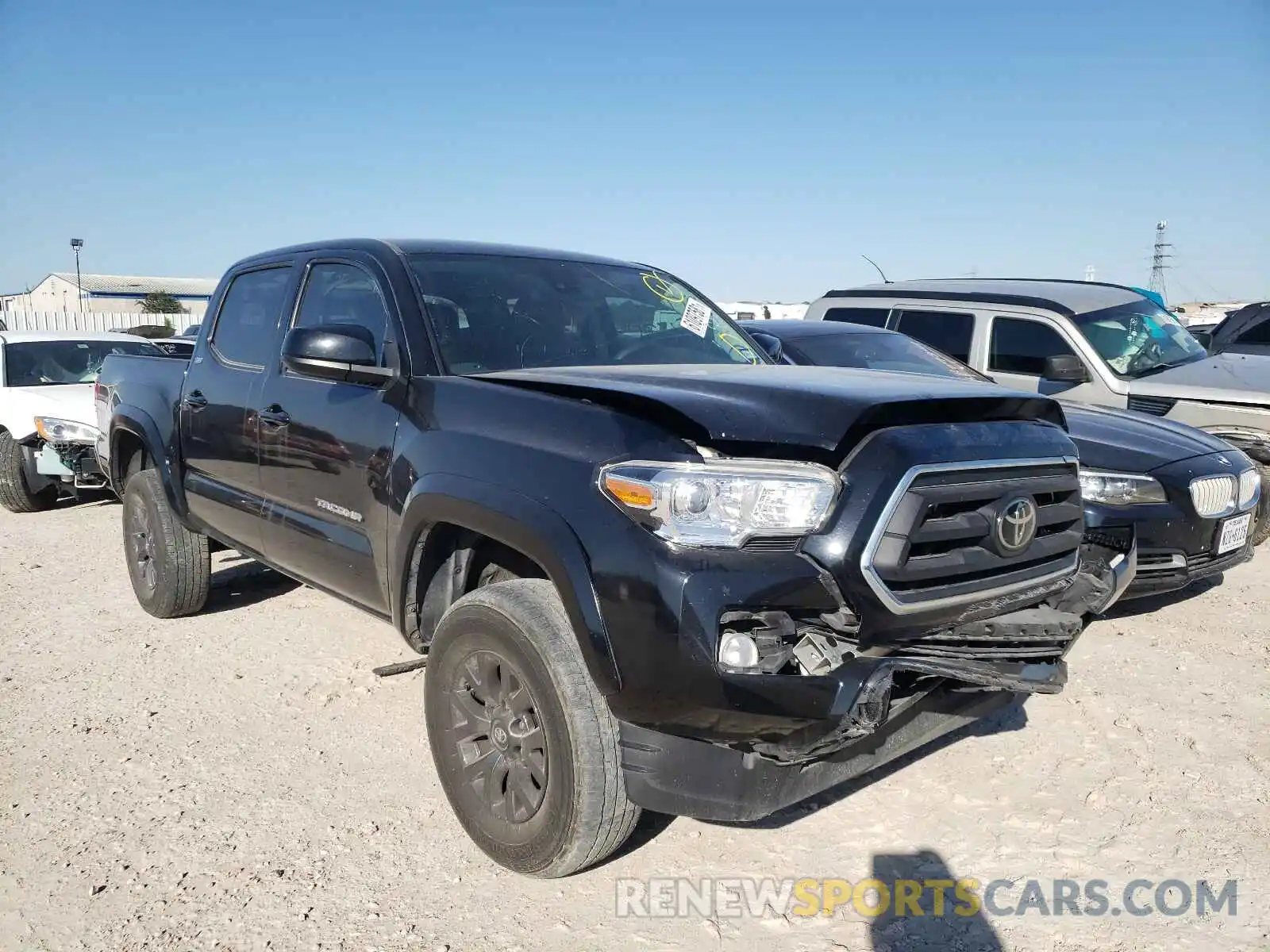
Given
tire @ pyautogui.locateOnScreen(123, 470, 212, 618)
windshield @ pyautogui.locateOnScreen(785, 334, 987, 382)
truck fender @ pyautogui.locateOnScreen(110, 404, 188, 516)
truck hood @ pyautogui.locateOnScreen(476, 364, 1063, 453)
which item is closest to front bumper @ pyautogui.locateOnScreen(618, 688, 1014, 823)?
truck hood @ pyautogui.locateOnScreen(476, 364, 1063, 453)

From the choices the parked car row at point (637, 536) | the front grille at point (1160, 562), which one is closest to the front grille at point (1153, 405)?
the front grille at point (1160, 562)

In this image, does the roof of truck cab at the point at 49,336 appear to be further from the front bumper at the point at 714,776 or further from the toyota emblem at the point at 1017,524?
the toyota emblem at the point at 1017,524

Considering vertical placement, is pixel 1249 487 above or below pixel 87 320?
above

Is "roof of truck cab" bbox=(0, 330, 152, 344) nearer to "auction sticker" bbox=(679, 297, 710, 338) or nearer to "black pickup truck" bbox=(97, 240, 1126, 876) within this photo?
"black pickup truck" bbox=(97, 240, 1126, 876)

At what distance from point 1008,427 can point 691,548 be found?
3.36 ft

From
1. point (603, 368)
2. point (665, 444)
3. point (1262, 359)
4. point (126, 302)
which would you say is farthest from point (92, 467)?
point (126, 302)

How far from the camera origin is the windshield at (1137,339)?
23.5 feet

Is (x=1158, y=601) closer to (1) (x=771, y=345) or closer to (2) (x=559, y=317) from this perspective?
(1) (x=771, y=345)

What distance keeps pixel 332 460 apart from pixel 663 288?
1601 mm

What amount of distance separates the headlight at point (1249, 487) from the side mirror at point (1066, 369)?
5.71 ft

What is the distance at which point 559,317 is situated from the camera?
367 cm

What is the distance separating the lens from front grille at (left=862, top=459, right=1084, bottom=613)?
7.53 feet

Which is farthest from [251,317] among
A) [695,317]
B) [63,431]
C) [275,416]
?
[63,431]

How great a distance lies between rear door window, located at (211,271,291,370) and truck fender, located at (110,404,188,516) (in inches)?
25.2
